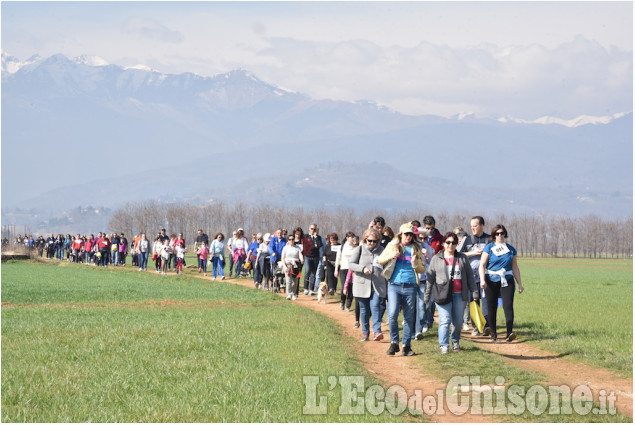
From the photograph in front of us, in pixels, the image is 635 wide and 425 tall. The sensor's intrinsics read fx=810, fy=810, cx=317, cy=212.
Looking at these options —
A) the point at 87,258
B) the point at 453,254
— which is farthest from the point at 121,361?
the point at 87,258

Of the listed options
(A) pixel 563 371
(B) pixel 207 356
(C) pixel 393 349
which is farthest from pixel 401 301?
(B) pixel 207 356

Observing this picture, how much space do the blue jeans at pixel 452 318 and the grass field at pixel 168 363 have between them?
1.75 m

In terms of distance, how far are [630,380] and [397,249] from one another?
4319mm

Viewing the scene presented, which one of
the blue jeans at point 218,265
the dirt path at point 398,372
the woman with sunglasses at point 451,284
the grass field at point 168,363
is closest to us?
the dirt path at point 398,372

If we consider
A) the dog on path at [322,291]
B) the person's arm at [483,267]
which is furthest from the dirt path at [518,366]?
the dog on path at [322,291]

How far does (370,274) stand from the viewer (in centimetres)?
1547

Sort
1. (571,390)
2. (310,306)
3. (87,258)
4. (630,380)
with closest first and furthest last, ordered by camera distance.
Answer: (571,390) → (630,380) → (310,306) → (87,258)

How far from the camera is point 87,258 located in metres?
56.3

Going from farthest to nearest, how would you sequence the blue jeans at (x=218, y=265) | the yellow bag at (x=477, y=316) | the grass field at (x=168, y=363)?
the blue jeans at (x=218, y=265), the yellow bag at (x=477, y=316), the grass field at (x=168, y=363)

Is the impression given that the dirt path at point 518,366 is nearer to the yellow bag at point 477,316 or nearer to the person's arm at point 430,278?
the yellow bag at point 477,316

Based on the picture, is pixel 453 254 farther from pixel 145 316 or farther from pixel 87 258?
pixel 87 258

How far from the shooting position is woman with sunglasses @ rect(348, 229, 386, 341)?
15398 mm

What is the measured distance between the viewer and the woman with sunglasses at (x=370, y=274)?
50.5 ft

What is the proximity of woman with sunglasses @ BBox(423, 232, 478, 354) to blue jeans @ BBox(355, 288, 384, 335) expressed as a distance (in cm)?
120
